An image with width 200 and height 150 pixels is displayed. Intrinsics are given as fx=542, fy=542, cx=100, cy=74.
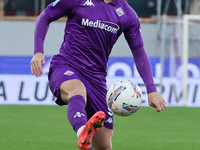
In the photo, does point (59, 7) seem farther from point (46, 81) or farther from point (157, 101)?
point (46, 81)

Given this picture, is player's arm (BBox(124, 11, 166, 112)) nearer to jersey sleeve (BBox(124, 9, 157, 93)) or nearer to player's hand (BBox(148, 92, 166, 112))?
jersey sleeve (BBox(124, 9, 157, 93))

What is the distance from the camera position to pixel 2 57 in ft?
54.6

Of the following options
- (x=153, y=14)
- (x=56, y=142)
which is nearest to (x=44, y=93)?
(x=153, y=14)

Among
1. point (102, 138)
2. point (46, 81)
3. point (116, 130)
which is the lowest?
point (46, 81)

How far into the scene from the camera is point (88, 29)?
5359 millimetres

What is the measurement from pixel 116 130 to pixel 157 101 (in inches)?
209

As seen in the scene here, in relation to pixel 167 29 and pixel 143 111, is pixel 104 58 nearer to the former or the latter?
pixel 143 111

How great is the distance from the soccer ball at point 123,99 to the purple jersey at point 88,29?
1.15 ft

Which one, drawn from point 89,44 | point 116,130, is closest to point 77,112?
point 89,44

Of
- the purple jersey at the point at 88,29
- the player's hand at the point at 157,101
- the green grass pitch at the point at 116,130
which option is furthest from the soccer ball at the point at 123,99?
the green grass pitch at the point at 116,130

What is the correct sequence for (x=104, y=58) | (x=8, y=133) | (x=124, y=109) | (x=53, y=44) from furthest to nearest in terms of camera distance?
1. (x=53, y=44)
2. (x=8, y=133)
3. (x=104, y=58)
4. (x=124, y=109)

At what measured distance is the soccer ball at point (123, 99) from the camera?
507 cm

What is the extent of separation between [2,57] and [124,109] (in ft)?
39.5

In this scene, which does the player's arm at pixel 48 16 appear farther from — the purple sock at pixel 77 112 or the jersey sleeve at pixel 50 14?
the purple sock at pixel 77 112
